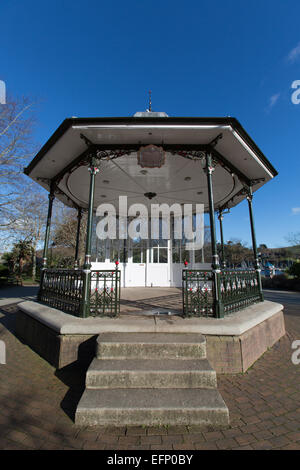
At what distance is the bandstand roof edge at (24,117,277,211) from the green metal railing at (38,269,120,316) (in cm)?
263

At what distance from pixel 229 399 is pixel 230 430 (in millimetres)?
561

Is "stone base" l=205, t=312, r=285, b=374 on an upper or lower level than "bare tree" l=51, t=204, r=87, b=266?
lower

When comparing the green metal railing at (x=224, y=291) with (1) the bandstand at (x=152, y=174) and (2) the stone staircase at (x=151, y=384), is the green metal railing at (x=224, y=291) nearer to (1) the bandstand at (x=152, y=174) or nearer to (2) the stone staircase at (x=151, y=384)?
(1) the bandstand at (x=152, y=174)

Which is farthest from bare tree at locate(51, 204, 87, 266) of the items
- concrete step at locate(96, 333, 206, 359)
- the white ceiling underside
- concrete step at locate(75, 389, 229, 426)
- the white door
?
concrete step at locate(75, 389, 229, 426)

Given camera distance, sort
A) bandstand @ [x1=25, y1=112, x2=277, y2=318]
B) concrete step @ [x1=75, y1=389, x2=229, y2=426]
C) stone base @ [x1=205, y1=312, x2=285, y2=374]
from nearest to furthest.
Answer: concrete step @ [x1=75, y1=389, x2=229, y2=426], stone base @ [x1=205, y1=312, x2=285, y2=374], bandstand @ [x1=25, y1=112, x2=277, y2=318]

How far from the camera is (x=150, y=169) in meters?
5.66

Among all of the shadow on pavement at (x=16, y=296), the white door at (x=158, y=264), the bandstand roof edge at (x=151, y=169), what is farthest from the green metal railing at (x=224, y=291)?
the shadow on pavement at (x=16, y=296)

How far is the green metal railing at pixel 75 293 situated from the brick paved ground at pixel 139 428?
39.7 inches

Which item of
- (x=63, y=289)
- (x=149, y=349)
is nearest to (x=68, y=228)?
(x=63, y=289)

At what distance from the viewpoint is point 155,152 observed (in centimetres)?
445

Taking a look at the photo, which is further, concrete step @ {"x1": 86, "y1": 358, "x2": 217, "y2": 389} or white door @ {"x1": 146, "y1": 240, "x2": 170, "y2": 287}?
white door @ {"x1": 146, "y1": 240, "x2": 170, "y2": 287}

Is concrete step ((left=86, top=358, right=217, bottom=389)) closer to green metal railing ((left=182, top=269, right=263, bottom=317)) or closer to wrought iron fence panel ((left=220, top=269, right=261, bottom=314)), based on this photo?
green metal railing ((left=182, top=269, right=263, bottom=317))

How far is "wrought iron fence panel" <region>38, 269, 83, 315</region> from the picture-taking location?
3994 millimetres
